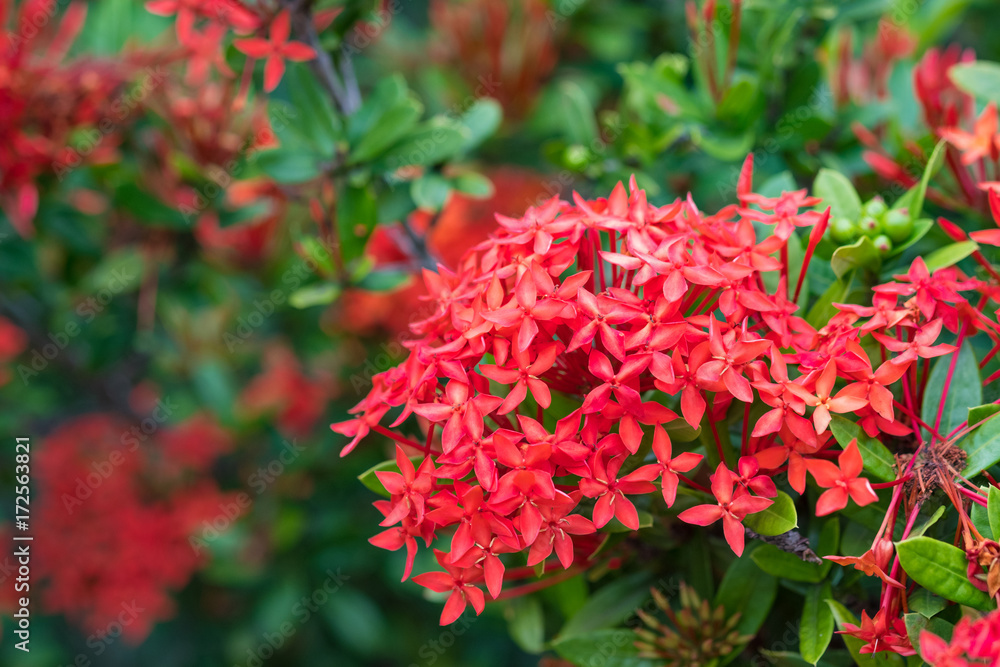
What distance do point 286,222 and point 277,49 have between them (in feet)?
2.88

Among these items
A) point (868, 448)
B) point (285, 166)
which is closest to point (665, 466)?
point (868, 448)

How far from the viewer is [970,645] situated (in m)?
0.61

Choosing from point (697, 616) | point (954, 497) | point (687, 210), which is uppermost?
point (687, 210)

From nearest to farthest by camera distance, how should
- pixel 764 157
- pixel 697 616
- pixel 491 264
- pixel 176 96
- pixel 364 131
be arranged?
pixel 491 264 → pixel 697 616 → pixel 364 131 → pixel 764 157 → pixel 176 96

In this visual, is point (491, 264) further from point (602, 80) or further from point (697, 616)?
point (602, 80)

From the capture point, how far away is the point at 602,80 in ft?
7.11

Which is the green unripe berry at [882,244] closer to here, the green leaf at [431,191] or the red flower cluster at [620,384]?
the red flower cluster at [620,384]

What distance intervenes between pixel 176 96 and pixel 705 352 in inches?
57.4

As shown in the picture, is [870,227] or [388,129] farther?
[388,129]

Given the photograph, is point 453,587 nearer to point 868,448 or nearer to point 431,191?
point 868,448

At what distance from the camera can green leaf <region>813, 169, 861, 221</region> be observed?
105 centimetres

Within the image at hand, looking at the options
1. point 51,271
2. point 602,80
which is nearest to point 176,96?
point 51,271
